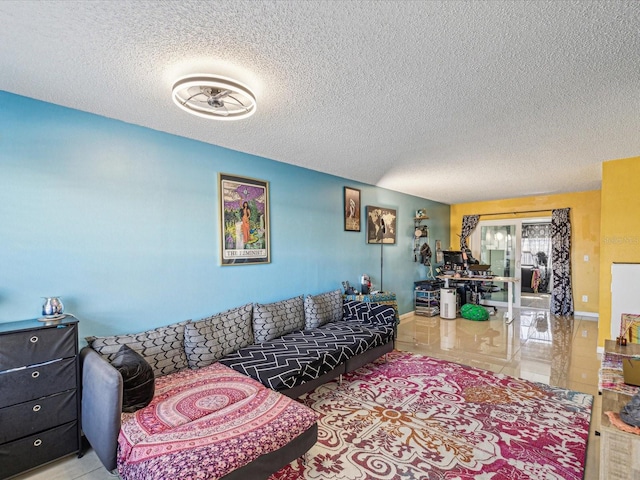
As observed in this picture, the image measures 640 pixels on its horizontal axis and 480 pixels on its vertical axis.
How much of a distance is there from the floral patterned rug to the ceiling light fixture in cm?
252

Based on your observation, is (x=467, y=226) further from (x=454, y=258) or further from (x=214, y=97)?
(x=214, y=97)

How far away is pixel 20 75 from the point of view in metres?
1.89

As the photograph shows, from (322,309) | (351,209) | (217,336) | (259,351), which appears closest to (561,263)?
(351,209)

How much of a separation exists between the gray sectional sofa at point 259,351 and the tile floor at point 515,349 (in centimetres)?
30

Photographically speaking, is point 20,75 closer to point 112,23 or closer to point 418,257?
point 112,23

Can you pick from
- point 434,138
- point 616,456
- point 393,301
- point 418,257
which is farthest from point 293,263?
point 418,257

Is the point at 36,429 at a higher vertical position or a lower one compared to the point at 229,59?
lower

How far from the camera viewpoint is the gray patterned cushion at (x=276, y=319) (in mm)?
3289

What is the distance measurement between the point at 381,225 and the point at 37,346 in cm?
485

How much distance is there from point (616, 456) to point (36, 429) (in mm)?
3320

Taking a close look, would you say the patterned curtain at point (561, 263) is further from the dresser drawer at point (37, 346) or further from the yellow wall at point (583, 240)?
the dresser drawer at point (37, 346)

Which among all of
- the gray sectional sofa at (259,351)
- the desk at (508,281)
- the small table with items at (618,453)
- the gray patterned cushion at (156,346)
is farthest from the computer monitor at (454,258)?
the gray patterned cushion at (156,346)

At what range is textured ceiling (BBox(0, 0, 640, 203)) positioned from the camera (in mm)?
1415

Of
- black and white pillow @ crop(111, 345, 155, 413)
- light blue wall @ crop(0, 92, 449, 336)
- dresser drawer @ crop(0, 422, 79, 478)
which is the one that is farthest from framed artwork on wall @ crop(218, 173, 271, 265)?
dresser drawer @ crop(0, 422, 79, 478)
